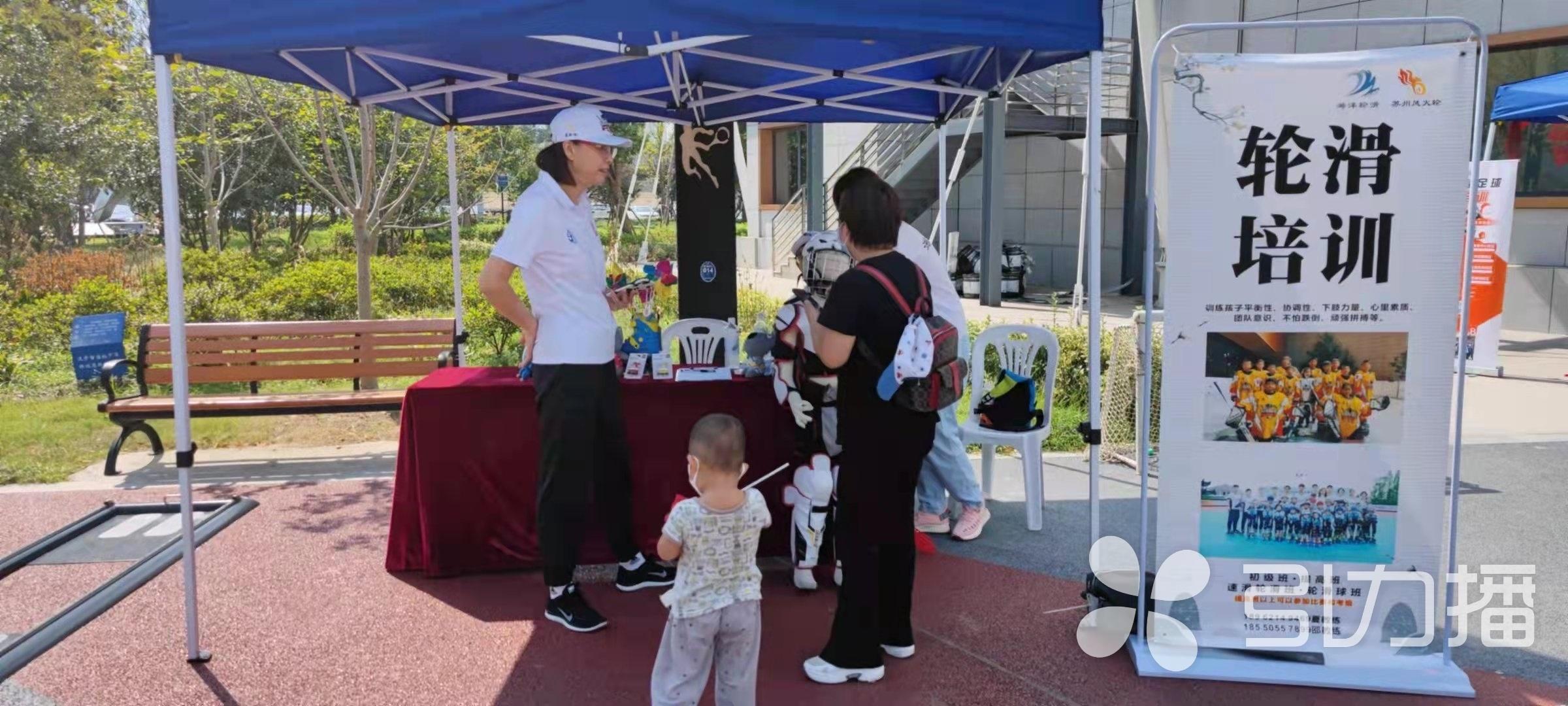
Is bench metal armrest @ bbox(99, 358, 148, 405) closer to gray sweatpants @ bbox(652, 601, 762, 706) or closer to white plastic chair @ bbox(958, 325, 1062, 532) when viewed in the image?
gray sweatpants @ bbox(652, 601, 762, 706)

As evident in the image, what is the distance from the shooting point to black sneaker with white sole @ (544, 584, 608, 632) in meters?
A: 3.73

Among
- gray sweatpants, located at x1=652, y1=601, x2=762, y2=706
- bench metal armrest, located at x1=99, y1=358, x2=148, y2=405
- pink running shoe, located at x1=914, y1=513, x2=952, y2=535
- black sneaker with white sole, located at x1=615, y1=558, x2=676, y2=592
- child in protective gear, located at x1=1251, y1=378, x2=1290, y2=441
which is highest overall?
child in protective gear, located at x1=1251, y1=378, x2=1290, y2=441

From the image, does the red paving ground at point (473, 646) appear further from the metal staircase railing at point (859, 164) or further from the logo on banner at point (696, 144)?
the metal staircase railing at point (859, 164)

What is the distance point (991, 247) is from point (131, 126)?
39.2 ft

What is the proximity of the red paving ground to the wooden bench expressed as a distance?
6.40 ft

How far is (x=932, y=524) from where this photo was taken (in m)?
4.93

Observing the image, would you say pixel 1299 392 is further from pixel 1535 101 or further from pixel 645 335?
pixel 1535 101

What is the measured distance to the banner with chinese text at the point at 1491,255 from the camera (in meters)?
8.38

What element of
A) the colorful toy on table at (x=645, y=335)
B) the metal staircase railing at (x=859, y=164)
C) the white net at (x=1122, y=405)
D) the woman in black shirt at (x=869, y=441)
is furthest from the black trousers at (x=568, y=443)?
the metal staircase railing at (x=859, y=164)

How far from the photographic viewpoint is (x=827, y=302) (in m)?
2.98

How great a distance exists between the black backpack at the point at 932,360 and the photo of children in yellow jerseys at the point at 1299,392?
0.85 metres

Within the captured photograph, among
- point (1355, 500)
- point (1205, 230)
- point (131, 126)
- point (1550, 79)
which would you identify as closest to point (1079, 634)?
point (1355, 500)

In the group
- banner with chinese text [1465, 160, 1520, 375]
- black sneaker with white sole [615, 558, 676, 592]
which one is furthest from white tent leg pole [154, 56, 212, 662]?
banner with chinese text [1465, 160, 1520, 375]

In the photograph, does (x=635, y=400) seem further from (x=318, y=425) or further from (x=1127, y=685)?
(x=318, y=425)
